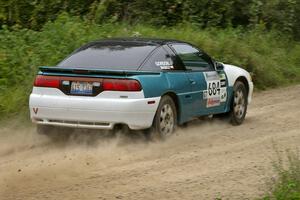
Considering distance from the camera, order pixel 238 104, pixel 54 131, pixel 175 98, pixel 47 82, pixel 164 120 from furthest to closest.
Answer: pixel 238 104 < pixel 175 98 < pixel 54 131 < pixel 164 120 < pixel 47 82

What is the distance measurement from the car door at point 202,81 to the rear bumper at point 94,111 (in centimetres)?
120

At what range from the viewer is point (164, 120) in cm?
884

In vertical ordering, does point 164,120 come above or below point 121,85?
below

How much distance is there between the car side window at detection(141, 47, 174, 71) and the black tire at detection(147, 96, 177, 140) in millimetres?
467

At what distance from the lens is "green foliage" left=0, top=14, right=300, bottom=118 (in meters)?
11.6

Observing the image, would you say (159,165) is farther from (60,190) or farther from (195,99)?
(195,99)

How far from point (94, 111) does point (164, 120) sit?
108cm

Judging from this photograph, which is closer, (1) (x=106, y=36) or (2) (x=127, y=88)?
(2) (x=127, y=88)

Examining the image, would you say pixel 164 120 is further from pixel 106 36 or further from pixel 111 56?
pixel 106 36

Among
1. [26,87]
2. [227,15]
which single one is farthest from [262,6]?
[26,87]

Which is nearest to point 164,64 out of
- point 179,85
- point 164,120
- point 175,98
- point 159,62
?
point 159,62

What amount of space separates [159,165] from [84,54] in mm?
2419

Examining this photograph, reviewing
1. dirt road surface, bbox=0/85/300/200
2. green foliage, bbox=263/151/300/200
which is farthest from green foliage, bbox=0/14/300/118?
green foliage, bbox=263/151/300/200

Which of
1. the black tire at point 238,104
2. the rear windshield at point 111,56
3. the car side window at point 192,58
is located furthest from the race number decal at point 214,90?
the rear windshield at point 111,56
